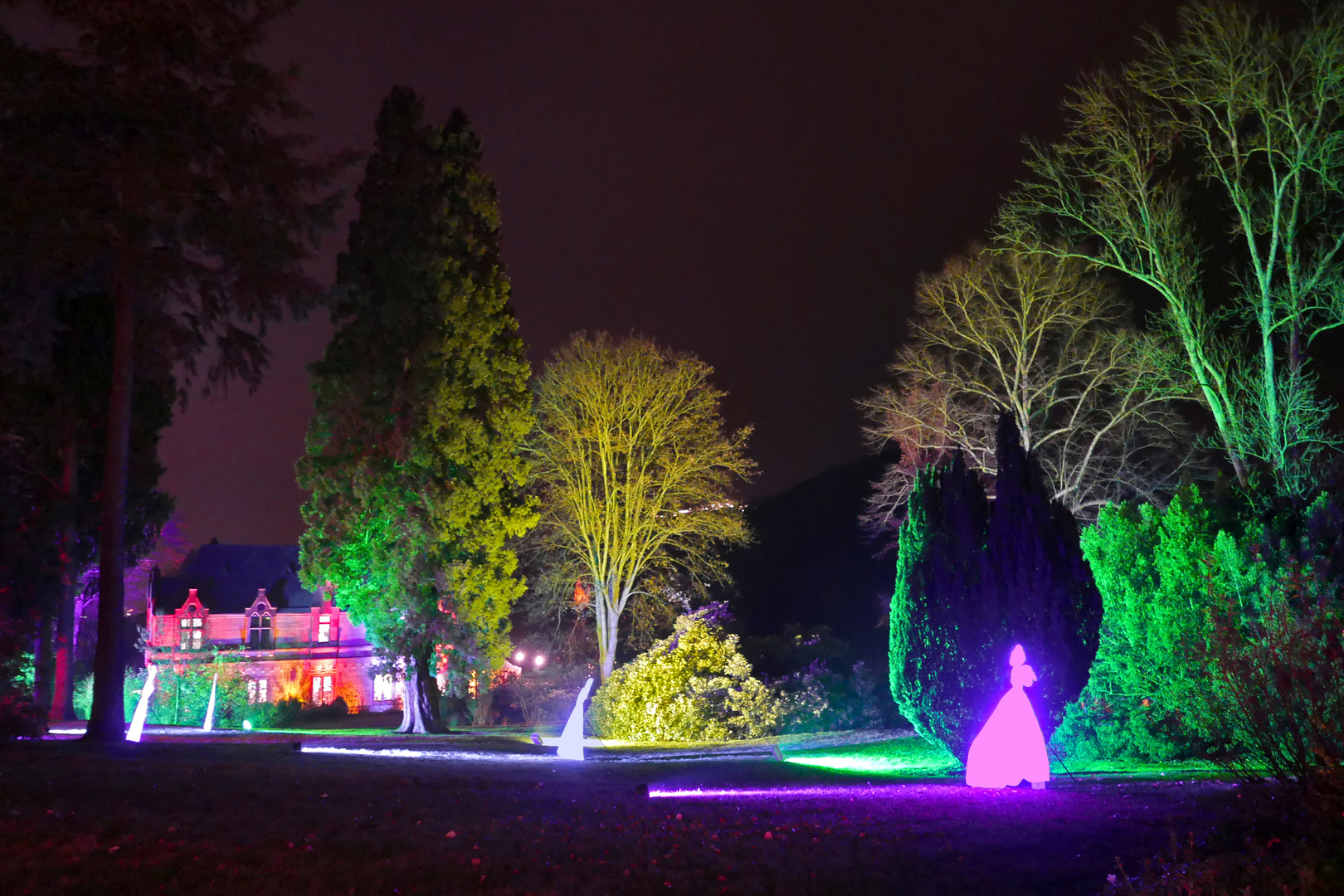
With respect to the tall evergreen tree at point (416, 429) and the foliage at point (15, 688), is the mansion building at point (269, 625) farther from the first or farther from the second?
the foliage at point (15, 688)

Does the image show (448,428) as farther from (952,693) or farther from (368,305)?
(952,693)

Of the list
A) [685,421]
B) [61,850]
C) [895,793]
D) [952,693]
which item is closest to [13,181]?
[61,850]

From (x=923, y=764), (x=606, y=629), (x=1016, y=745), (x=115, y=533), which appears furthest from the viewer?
(x=606, y=629)

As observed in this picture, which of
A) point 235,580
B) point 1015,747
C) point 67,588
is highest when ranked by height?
point 235,580

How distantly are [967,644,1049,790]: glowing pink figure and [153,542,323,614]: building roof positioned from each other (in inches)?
1714

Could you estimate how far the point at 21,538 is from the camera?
49.1ft

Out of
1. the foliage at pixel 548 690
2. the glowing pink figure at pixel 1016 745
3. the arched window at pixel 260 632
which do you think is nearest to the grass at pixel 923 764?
the glowing pink figure at pixel 1016 745

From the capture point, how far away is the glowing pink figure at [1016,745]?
1141 centimetres

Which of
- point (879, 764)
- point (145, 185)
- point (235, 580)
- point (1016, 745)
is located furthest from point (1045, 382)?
point (235, 580)

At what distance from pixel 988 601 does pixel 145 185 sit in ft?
43.7

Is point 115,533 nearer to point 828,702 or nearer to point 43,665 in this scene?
point 43,665

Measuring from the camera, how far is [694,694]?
939 inches

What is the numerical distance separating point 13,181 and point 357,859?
11080 mm

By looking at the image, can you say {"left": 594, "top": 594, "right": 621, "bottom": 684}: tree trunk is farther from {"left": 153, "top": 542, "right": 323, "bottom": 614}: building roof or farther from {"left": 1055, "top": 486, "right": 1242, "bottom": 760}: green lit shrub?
{"left": 153, "top": 542, "right": 323, "bottom": 614}: building roof
